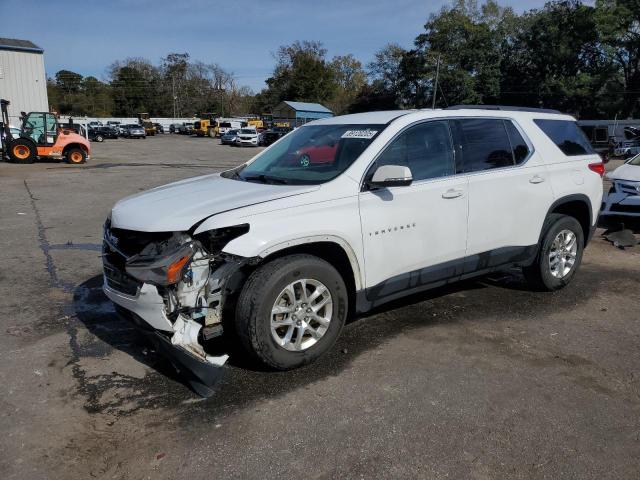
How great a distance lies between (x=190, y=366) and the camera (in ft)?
10.9

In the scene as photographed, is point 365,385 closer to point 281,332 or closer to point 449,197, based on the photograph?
point 281,332

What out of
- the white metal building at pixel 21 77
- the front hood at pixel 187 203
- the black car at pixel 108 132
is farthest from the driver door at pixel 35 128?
the black car at pixel 108 132

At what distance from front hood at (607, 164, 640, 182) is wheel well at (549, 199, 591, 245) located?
3423mm

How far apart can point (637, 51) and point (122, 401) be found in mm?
62747

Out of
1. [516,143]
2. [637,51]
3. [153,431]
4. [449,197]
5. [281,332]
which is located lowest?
[153,431]

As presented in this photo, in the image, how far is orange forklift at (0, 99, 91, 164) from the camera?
73.0ft

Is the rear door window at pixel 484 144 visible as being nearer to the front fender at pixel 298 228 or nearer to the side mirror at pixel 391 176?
the side mirror at pixel 391 176

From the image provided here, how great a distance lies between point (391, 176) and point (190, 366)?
1881 mm

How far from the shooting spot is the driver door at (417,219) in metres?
3.93

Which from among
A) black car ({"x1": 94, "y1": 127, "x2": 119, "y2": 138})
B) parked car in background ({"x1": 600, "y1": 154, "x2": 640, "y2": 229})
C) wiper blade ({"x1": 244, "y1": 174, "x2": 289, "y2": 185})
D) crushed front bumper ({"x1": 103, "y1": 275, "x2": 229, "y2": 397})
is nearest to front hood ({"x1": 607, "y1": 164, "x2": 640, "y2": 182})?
parked car in background ({"x1": 600, "y1": 154, "x2": 640, "y2": 229})

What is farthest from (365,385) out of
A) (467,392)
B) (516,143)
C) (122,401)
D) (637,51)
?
(637,51)

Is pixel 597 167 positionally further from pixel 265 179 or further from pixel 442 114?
pixel 265 179

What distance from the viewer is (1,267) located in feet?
21.0

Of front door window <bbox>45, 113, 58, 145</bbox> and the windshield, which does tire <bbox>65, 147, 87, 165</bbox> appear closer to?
front door window <bbox>45, 113, 58, 145</bbox>
